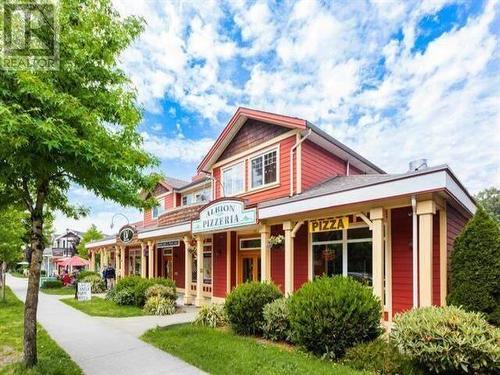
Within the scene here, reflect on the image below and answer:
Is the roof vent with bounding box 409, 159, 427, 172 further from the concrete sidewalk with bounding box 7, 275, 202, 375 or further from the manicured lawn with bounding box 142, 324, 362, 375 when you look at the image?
the concrete sidewalk with bounding box 7, 275, 202, 375

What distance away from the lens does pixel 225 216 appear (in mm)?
12391

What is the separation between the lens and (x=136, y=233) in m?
20.8

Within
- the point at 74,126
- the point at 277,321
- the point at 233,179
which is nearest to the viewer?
the point at 74,126

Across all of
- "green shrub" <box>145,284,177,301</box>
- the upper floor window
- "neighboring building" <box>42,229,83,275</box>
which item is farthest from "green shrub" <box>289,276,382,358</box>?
"neighboring building" <box>42,229,83,275</box>

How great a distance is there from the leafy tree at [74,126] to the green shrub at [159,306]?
6.83 meters

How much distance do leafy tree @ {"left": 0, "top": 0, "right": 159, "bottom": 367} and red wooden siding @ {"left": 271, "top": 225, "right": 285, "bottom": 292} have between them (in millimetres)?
6733

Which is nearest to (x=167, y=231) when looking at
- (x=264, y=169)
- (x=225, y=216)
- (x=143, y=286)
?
(x=143, y=286)

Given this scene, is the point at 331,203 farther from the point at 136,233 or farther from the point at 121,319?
the point at 136,233

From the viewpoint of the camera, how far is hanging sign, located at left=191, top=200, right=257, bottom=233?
1167 centimetres

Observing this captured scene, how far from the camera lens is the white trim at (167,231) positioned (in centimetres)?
1585

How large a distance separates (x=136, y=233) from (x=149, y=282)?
19.2ft

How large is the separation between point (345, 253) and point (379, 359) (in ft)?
15.9

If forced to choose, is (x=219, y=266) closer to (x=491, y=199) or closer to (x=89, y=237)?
(x=89, y=237)

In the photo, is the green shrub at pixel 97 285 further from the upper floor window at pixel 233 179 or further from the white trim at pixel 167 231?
the upper floor window at pixel 233 179
